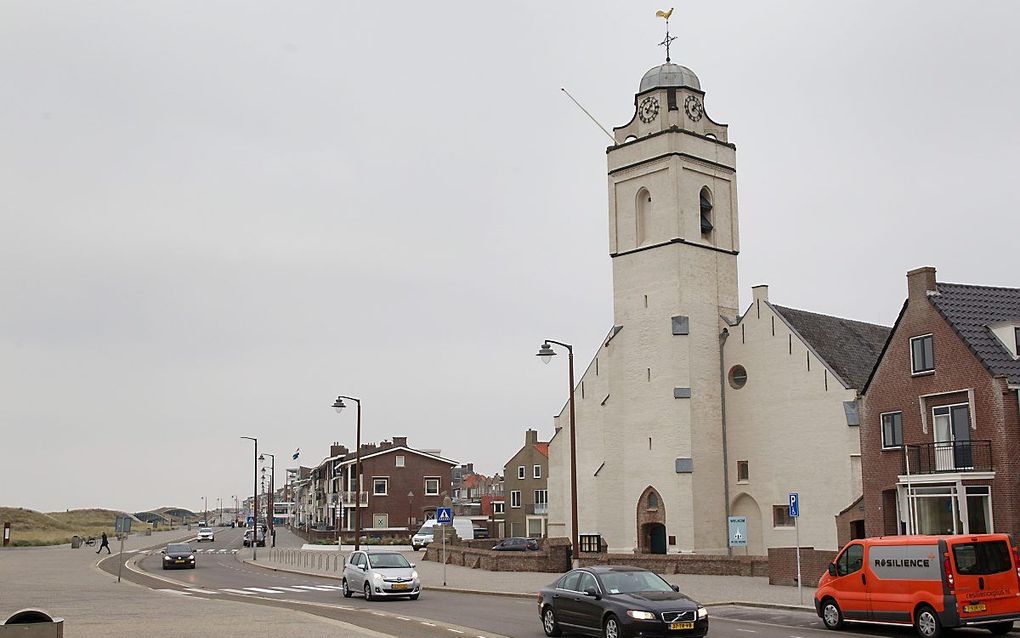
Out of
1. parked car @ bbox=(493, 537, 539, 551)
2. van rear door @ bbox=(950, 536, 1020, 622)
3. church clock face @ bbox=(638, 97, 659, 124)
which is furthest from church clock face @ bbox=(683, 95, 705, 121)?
van rear door @ bbox=(950, 536, 1020, 622)

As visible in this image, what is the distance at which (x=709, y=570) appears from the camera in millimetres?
39375

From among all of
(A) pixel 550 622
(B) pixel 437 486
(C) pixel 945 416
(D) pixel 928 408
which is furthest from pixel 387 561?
(B) pixel 437 486

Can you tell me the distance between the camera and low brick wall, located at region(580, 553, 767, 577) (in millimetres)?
38094

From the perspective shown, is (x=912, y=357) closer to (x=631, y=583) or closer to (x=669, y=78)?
(x=631, y=583)

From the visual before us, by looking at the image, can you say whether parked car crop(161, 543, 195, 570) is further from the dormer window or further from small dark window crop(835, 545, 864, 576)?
small dark window crop(835, 545, 864, 576)

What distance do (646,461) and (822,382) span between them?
9327 millimetres

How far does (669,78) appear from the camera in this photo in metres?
55.3

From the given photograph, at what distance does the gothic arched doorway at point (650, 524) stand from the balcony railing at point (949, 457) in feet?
58.1

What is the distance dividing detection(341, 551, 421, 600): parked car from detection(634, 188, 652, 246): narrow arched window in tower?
2677 centimetres

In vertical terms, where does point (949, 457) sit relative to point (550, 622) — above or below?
above

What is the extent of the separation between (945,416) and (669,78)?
27.4 meters

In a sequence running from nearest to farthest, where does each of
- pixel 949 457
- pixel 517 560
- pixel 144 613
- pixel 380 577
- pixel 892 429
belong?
pixel 144 613, pixel 380 577, pixel 949 457, pixel 892 429, pixel 517 560

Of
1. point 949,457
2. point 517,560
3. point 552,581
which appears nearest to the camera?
point 949,457

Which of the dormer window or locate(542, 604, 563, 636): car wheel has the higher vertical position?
the dormer window
